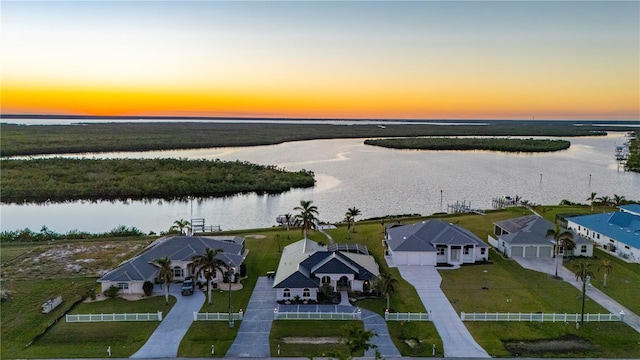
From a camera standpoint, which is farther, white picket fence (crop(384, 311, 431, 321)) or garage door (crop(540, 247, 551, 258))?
garage door (crop(540, 247, 551, 258))

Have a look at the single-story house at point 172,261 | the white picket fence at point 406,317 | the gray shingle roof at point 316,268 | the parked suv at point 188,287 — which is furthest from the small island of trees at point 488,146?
the white picket fence at point 406,317

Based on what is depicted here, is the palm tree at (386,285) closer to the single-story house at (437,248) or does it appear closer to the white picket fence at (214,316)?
the single-story house at (437,248)

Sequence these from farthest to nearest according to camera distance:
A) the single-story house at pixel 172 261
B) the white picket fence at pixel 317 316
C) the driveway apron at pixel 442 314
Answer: the single-story house at pixel 172 261, the white picket fence at pixel 317 316, the driveway apron at pixel 442 314

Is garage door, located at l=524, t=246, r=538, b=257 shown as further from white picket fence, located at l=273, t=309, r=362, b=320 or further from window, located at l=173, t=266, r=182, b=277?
window, located at l=173, t=266, r=182, b=277

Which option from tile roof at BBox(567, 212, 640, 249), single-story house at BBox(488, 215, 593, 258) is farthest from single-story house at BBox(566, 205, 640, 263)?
single-story house at BBox(488, 215, 593, 258)

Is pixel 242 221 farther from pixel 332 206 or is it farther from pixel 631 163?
pixel 631 163
